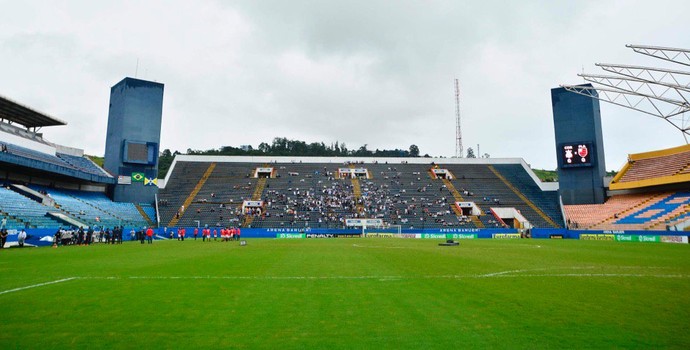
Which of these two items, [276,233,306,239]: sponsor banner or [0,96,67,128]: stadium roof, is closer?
[0,96,67,128]: stadium roof

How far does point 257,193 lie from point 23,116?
31918mm

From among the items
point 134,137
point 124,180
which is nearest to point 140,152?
point 134,137

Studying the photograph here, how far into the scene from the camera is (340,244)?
104ft

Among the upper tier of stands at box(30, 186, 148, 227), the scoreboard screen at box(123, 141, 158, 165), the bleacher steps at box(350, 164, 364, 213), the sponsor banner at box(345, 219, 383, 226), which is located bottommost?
the sponsor banner at box(345, 219, 383, 226)

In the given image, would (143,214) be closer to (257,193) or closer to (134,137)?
(134,137)

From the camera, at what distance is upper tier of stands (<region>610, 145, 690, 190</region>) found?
51125mm

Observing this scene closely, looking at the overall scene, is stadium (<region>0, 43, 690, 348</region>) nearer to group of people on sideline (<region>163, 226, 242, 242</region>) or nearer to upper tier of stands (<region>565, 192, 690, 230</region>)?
upper tier of stands (<region>565, 192, 690, 230</region>)

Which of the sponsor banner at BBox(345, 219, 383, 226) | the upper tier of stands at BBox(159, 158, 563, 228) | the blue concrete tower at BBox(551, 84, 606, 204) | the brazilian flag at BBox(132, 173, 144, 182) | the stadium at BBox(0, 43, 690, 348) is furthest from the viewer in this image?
the blue concrete tower at BBox(551, 84, 606, 204)

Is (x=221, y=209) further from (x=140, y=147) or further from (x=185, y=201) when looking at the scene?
(x=140, y=147)

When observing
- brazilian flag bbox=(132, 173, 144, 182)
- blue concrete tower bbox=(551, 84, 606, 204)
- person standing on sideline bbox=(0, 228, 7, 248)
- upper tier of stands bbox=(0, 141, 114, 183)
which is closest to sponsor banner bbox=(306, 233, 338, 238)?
brazilian flag bbox=(132, 173, 144, 182)

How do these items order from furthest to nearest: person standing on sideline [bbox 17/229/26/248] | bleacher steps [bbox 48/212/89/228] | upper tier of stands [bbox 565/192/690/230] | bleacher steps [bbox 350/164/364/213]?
bleacher steps [bbox 350/164/364/213] → upper tier of stands [bbox 565/192/690/230] → bleacher steps [bbox 48/212/89/228] → person standing on sideline [bbox 17/229/26/248]

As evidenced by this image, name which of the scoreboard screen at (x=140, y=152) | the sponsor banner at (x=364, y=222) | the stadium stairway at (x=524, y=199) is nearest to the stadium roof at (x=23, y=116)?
the scoreboard screen at (x=140, y=152)

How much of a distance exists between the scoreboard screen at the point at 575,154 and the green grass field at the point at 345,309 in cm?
5278

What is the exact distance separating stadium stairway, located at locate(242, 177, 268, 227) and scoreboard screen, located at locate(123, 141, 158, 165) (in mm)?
15911
